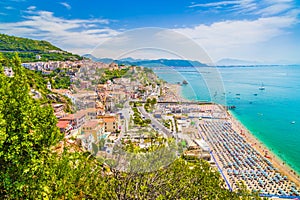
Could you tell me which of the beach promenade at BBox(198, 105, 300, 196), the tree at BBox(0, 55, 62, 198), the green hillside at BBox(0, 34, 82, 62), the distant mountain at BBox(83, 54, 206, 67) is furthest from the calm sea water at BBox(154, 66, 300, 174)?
the green hillside at BBox(0, 34, 82, 62)

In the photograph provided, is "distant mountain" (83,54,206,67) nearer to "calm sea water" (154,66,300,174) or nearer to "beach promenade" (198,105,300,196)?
"calm sea water" (154,66,300,174)

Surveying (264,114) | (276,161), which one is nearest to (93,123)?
(276,161)

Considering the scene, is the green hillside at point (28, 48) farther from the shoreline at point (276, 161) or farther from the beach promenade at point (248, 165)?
the shoreline at point (276, 161)

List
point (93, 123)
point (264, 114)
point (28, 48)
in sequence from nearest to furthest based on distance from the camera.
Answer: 1. point (93, 123)
2. point (264, 114)
3. point (28, 48)

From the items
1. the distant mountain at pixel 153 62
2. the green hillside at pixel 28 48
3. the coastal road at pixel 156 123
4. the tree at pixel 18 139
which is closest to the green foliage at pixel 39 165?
the tree at pixel 18 139

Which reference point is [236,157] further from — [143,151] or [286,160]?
[143,151]

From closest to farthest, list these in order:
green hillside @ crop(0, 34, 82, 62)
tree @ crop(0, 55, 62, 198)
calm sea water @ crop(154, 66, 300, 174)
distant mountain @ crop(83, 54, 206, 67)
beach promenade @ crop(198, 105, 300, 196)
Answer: tree @ crop(0, 55, 62, 198) < distant mountain @ crop(83, 54, 206, 67) < calm sea water @ crop(154, 66, 300, 174) < beach promenade @ crop(198, 105, 300, 196) < green hillside @ crop(0, 34, 82, 62)

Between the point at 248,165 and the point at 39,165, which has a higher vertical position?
the point at 39,165

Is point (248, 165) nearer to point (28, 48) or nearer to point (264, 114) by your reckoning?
point (264, 114)
